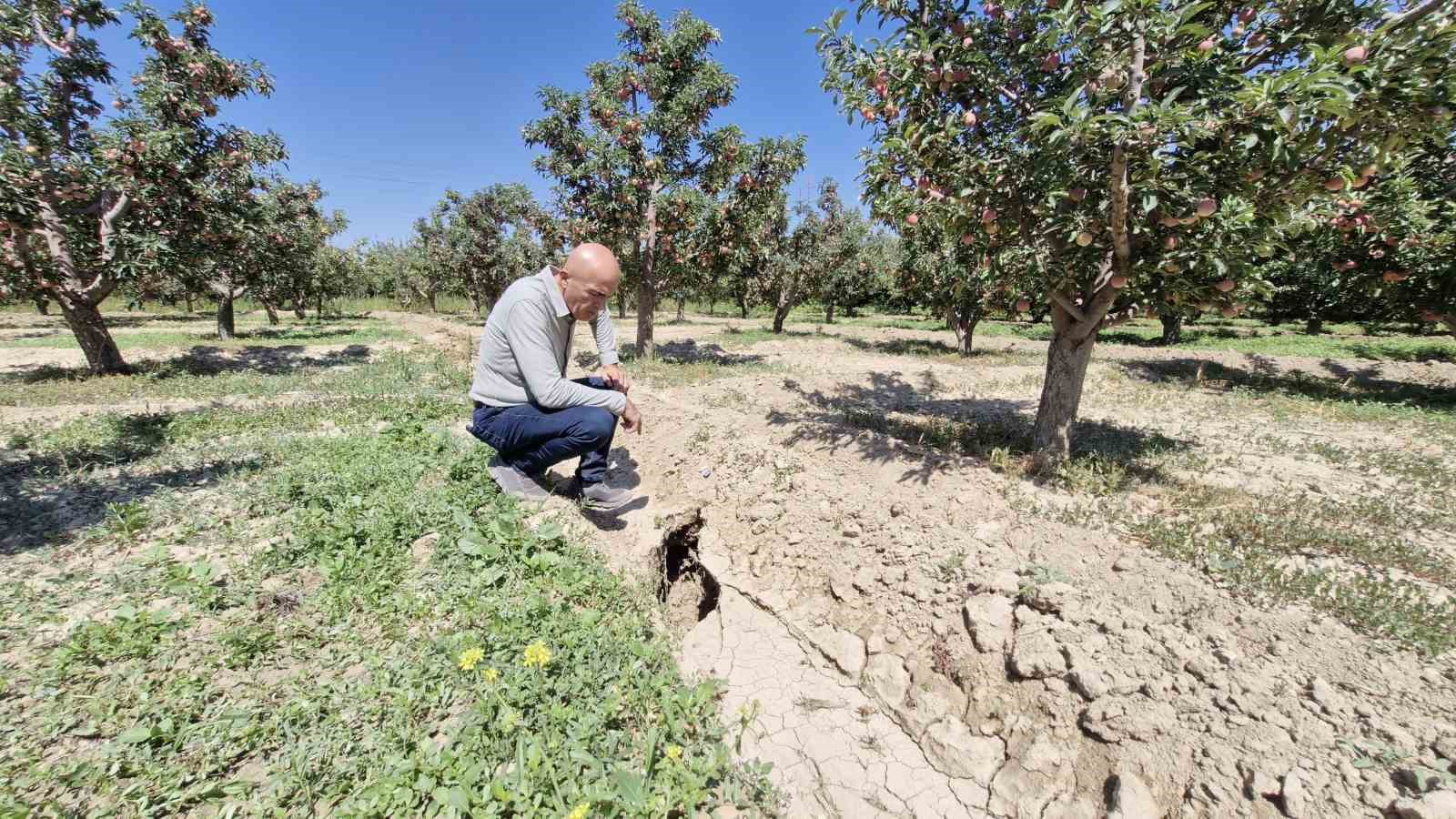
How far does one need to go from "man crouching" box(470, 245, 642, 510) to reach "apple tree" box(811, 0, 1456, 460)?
9.27 feet

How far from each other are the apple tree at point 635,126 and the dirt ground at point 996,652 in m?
7.95

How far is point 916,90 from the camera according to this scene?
16.0 ft

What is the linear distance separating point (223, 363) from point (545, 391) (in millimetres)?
12730

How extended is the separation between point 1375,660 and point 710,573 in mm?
3672

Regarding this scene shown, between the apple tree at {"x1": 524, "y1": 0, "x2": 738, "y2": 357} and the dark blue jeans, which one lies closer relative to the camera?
the dark blue jeans

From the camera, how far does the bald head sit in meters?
3.89

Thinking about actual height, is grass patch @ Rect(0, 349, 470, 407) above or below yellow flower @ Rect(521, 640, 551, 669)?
above

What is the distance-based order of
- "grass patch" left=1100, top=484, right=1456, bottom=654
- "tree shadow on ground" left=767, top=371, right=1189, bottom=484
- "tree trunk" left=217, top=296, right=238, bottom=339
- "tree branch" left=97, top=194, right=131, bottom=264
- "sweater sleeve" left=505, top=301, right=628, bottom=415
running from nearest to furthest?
"grass patch" left=1100, top=484, right=1456, bottom=654 → "sweater sleeve" left=505, top=301, right=628, bottom=415 → "tree shadow on ground" left=767, top=371, right=1189, bottom=484 → "tree branch" left=97, top=194, right=131, bottom=264 → "tree trunk" left=217, top=296, right=238, bottom=339

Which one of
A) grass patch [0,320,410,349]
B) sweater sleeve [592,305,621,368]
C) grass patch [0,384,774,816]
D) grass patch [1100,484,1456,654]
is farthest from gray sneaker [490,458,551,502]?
grass patch [0,320,410,349]

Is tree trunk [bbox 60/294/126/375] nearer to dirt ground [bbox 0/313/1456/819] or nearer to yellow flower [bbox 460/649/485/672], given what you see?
dirt ground [bbox 0/313/1456/819]

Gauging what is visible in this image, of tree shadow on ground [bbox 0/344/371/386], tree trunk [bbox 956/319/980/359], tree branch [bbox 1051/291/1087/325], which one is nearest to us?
tree branch [bbox 1051/291/1087/325]

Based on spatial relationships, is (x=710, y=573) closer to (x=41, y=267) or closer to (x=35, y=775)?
(x=35, y=775)

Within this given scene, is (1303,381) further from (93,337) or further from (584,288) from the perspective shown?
(93,337)

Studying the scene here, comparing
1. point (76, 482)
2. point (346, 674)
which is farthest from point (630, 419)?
point (76, 482)
